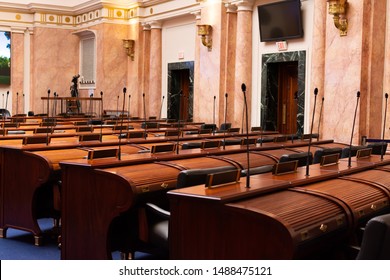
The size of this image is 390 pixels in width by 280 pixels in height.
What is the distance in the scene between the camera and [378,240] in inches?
84.0

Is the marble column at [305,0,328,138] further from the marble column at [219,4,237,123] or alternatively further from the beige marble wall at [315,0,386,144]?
the marble column at [219,4,237,123]

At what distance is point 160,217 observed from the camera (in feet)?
13.6

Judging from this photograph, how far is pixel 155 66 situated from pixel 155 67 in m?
0.03

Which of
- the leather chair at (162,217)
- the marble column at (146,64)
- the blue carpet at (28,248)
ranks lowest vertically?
the blue carpet at (28,248)

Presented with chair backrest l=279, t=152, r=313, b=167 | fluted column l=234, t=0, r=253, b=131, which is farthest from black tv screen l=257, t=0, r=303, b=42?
chair backrest l=279, t=152, r=313, b=167

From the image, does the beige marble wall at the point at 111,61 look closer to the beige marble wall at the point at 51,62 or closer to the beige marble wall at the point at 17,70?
the beige marble wall at the point at 51,62

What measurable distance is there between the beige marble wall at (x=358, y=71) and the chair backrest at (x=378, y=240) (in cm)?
750

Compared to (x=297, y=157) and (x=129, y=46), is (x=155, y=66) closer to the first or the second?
(x=129, y=46)

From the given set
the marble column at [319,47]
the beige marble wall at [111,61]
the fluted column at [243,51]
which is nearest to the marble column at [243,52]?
the fluted column at [243,51]

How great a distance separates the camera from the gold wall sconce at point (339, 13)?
30.6 feet

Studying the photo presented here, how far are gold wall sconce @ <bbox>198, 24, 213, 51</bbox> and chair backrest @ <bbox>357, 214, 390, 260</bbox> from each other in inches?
458

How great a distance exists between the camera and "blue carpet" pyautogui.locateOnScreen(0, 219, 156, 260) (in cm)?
498

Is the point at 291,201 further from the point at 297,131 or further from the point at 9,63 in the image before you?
the point at 9,63

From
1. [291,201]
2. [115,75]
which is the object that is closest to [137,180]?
[291,201]
